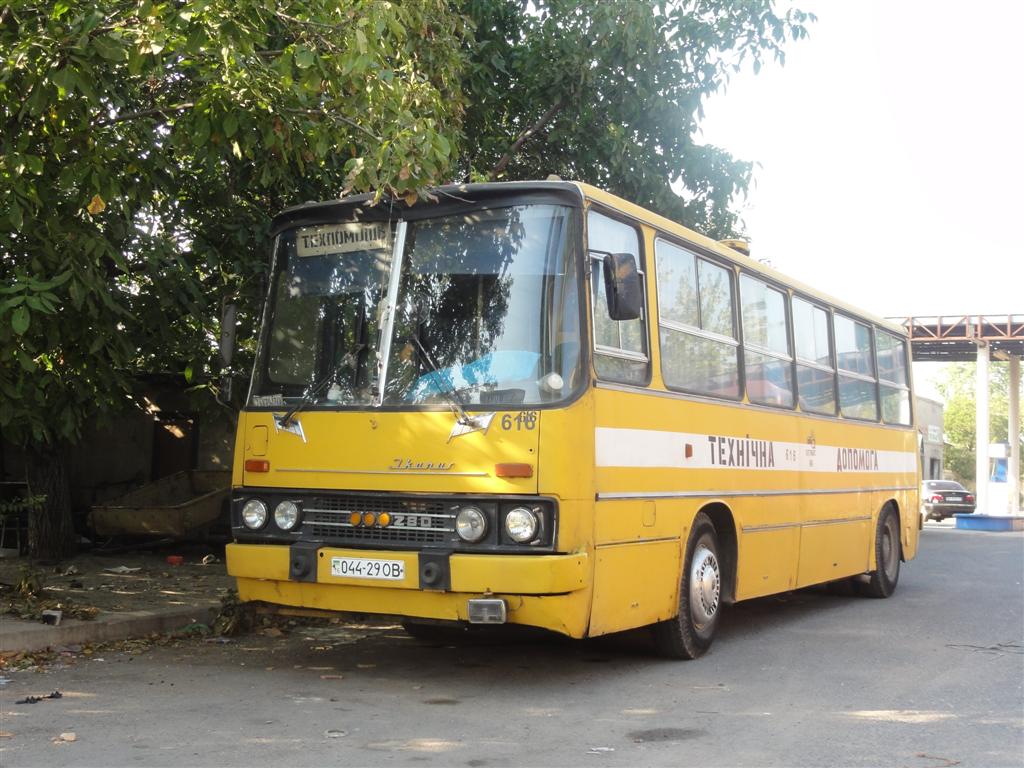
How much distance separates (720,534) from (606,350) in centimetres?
249

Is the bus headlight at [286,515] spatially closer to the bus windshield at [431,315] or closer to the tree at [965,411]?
the bus windshield at [431,315]

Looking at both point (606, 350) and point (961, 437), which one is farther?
point (961, 437)

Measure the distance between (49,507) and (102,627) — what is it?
19.6 ft

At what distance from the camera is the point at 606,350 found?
728 centimetres

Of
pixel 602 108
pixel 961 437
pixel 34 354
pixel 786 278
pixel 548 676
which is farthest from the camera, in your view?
pixel 961 437

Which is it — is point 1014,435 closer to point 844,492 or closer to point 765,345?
point 844,492

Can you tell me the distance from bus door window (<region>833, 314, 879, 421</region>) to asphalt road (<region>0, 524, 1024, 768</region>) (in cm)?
267

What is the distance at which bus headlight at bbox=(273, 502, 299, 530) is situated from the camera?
7.44 metres

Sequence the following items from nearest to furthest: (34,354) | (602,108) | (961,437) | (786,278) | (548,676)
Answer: (548,676), (34,354), (786,278), (602,108), (961,437)

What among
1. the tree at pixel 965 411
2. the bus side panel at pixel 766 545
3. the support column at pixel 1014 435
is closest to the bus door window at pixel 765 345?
the bus side panel at pixel 766 545

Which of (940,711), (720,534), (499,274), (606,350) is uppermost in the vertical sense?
(499,274)

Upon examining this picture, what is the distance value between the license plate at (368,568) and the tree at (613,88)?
7.20 meters

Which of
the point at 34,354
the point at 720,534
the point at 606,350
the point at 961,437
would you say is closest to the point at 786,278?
the point at 720,534

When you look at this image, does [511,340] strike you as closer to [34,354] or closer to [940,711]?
[940,711]
